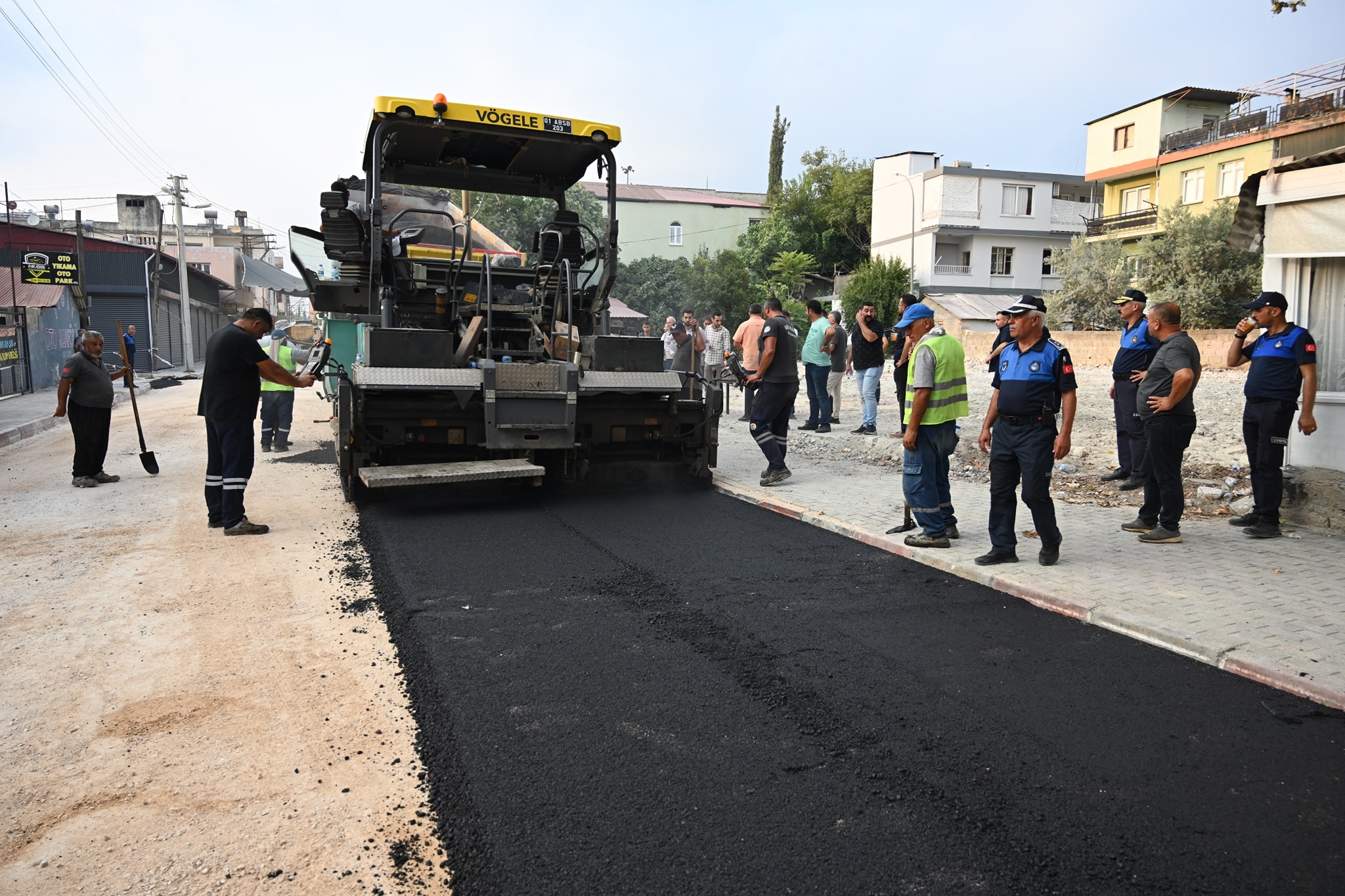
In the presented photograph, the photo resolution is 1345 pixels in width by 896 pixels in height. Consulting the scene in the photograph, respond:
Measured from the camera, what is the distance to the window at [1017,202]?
42219 millimetres

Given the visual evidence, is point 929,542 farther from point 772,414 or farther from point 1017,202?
point 1017,202

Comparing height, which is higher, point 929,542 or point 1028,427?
point 1028,427

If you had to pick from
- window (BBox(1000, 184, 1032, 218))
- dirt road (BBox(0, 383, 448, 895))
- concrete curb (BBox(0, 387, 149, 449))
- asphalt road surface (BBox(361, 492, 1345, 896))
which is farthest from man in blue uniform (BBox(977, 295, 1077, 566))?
window (BBox(1000, 184, 1032, 218))

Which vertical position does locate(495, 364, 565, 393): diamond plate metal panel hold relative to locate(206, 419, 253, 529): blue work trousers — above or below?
above

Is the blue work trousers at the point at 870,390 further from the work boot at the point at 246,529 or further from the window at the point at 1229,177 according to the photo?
the window at the point at 1229,177

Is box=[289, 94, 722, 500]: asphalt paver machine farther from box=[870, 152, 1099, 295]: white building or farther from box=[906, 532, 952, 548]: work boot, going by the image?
box=[870, 152, 1099, 295]: white building

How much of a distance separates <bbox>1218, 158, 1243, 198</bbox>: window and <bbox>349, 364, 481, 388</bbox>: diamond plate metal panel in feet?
107

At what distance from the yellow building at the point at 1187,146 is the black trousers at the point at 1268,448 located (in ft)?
86.0

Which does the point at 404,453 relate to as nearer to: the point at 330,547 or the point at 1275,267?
the point at 330,547

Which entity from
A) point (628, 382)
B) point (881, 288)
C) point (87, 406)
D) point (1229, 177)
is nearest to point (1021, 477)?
point (628, 382)

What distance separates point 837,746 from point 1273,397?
4.67 m

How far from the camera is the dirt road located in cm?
248

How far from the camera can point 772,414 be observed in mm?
8406

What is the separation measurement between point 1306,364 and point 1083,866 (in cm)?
491
